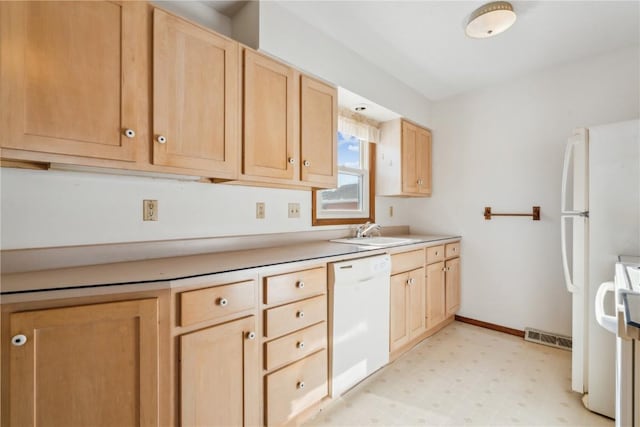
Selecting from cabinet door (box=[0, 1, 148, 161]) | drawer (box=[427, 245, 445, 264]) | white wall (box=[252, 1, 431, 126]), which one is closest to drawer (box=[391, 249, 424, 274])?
drawer (box=[427, 245, 445, 264])

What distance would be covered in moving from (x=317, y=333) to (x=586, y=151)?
1986 millimetres

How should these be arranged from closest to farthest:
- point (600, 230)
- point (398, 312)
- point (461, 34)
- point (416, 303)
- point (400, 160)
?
1. point (600, 230)
2. point (461, 34)
3. point (398, 312)
4. point (416, 303)
5. point (400, 160)

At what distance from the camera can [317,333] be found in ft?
5.35

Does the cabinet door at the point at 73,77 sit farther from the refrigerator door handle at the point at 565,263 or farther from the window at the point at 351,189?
the refrigerator door handle at the point at 565,263

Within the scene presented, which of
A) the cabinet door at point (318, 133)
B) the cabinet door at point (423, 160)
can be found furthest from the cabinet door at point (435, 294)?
the cabinet door at point (318, 133)

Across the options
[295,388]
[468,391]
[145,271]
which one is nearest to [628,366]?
[295,388]

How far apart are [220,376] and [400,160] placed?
2.40 metres

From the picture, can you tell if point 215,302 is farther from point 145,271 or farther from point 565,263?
point 565,263

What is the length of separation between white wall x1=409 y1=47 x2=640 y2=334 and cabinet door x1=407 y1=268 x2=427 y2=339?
2.99ft

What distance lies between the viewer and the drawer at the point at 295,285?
1415 millimetres

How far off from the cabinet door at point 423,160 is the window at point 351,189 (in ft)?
1.71

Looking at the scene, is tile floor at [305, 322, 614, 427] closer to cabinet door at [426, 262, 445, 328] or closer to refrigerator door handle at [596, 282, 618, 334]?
cabinet door at [426, 262, 445, 328]

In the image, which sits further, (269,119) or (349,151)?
(349,151)

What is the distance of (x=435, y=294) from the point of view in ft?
8.94
